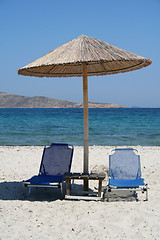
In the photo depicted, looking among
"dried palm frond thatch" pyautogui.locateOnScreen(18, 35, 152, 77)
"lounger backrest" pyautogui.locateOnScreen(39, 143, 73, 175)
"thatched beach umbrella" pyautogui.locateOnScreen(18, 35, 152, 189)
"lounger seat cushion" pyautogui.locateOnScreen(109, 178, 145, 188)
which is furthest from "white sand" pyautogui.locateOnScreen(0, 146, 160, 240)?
"dried palm frond thatch" pyautogui.locateOnScreen(18, 35, 152, 77)

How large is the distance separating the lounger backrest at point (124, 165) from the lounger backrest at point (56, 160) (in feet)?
2.57

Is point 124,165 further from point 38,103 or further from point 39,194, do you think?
point 38,103

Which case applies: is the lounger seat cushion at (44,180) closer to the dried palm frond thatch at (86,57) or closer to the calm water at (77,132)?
the dried palm frond thatch at (86,57)

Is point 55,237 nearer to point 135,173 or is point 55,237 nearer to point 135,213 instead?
point 135,213

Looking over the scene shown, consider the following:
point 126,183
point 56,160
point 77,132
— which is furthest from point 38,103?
point 126,183

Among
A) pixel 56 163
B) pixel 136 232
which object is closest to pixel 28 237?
pixel 136 232

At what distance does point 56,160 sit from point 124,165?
124 centimetres

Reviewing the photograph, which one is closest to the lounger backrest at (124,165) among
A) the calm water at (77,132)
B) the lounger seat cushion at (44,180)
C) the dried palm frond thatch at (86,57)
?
the lounger seat cushion at (44,180)

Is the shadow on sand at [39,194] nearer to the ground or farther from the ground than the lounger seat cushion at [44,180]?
nearer to the ground

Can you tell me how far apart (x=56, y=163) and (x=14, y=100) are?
331ft

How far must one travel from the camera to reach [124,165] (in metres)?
5.10

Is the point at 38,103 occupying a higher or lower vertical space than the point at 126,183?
higher

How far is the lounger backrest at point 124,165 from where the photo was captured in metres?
5.03

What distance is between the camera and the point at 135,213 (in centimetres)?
371
